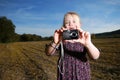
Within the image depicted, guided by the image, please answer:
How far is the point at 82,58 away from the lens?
4.01m

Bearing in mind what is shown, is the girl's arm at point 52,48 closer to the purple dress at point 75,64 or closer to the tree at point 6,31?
the purple dress at point 75,64

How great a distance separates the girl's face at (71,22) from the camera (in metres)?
4.09

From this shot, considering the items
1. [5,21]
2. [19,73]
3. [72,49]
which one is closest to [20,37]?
[5,21]

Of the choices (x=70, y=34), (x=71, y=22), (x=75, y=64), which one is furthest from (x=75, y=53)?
(x=71, y=22)

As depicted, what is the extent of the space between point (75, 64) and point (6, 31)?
80.6m

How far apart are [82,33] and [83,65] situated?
1.32 feet

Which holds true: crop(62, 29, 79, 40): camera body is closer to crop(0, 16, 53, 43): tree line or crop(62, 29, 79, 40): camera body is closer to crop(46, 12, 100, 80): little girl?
crop(46, 12, 100, 80): little girl

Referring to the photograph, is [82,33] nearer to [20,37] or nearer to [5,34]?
[5,34]

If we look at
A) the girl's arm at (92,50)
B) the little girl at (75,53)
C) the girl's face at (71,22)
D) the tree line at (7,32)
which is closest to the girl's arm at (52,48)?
the little girl at (75,53)

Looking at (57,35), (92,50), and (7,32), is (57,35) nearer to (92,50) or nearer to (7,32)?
(92,50)

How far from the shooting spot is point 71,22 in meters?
4.11

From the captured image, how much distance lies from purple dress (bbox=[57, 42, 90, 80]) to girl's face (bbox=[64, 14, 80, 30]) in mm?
231

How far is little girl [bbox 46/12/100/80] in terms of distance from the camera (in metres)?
3.97

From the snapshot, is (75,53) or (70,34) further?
(75,53)
